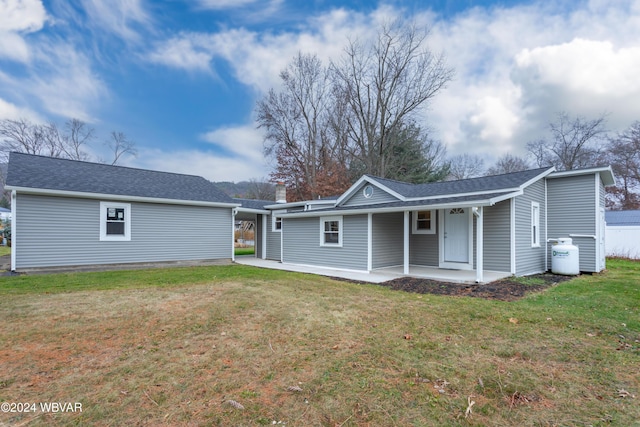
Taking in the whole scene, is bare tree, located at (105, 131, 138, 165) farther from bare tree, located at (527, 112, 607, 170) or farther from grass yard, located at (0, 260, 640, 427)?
bare tree, located at (527, 112, 607, 170)

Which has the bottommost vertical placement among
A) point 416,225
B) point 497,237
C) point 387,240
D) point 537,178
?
point 387,240

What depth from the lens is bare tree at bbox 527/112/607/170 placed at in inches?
1009

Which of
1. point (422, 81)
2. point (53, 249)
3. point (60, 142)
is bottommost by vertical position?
point (53, 249)

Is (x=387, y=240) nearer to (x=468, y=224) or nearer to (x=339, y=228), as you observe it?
(x=339, y=228)

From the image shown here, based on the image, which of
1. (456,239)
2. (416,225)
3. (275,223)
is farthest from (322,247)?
(456,239)

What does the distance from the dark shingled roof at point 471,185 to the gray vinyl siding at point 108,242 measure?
26.1ft

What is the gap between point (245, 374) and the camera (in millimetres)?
3160

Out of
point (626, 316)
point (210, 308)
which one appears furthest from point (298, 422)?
point (626, 316)

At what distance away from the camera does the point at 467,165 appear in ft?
108

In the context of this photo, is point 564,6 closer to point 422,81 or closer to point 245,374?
point 422,81

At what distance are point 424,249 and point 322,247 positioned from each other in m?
3.89

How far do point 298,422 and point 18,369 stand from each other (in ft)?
10.1

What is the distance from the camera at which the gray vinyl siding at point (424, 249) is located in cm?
1091

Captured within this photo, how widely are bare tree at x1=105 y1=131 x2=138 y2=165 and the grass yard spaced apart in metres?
27.7
